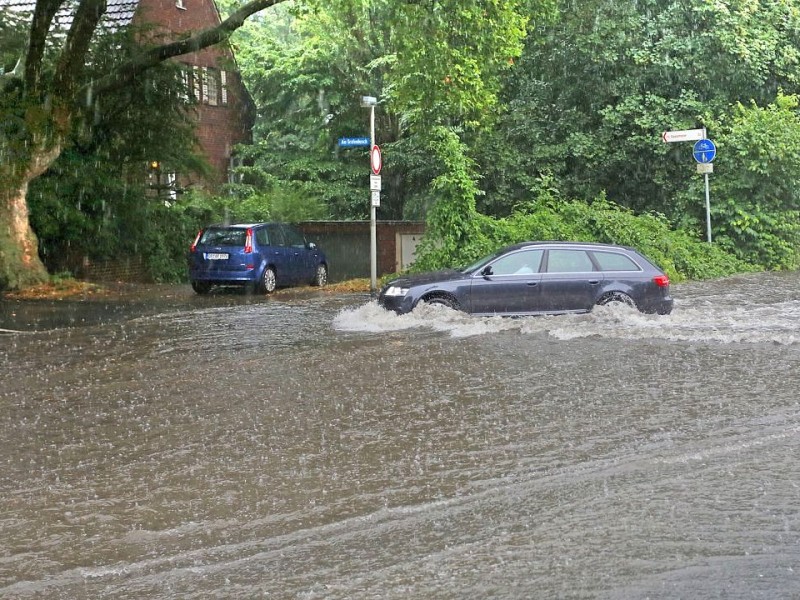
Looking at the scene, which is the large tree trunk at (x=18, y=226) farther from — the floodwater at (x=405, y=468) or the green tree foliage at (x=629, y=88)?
the green tree foliage at (x=629, y=88)

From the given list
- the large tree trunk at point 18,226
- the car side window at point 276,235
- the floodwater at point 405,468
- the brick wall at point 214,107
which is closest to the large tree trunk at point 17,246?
the large tree trunk at point 18,226

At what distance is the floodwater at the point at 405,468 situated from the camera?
574 centimetres

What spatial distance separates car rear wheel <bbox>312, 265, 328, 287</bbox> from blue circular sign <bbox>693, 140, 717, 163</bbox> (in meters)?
8.93

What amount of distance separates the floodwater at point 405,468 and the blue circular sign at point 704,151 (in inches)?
508

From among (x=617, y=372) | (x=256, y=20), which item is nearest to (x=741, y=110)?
(x=617, y=372)

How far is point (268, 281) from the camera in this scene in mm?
23891

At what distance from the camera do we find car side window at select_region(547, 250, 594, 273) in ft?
54.7

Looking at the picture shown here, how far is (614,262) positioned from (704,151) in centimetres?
1145

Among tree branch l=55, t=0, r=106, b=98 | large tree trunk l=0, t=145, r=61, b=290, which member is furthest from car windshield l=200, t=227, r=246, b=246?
tree branch l=55, t=0, r=106, b=98

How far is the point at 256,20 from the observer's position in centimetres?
6894

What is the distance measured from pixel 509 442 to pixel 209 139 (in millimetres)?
33474

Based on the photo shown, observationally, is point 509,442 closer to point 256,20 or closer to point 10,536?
point 10,536

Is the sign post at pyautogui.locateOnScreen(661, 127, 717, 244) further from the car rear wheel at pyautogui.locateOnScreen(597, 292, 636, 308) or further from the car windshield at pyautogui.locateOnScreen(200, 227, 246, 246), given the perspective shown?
the car rear wheel at pyautogui.locateOnScreen(597, 292, 636, 308)

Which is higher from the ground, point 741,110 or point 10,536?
point 741,110
